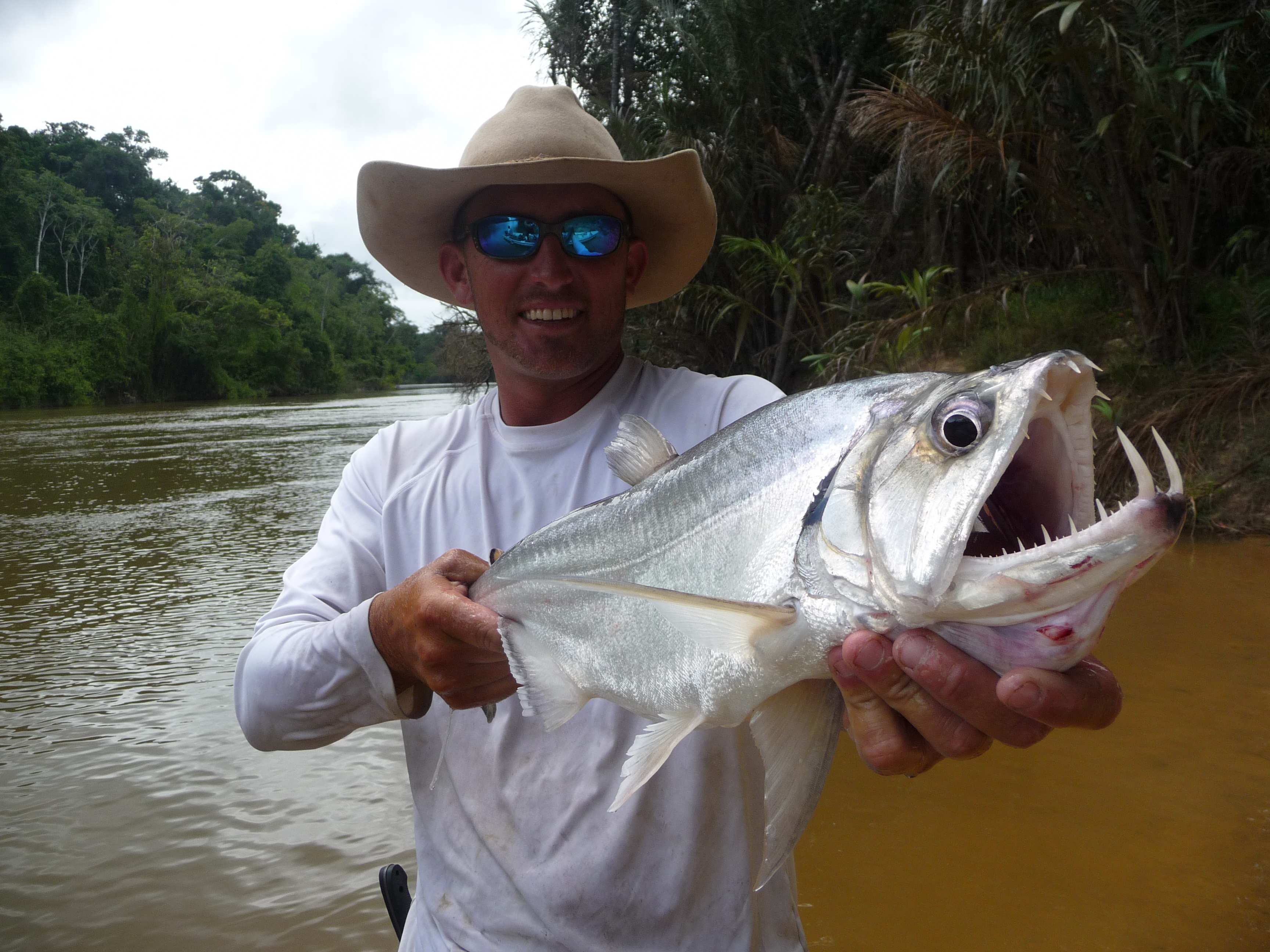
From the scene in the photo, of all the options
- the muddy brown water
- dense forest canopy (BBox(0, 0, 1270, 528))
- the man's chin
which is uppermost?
dense forest canopy (BBox(0, 0, 1270, 528))

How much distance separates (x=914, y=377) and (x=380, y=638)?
1096 mm

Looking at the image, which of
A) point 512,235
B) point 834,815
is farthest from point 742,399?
point 834,815

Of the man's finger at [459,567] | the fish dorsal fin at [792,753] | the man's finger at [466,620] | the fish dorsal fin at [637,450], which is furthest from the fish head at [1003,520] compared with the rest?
the man's finger at [459,567]

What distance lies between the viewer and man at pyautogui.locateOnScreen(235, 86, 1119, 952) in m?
1.69

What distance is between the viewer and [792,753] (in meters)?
1.32

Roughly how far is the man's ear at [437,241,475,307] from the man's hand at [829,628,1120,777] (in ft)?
5.07

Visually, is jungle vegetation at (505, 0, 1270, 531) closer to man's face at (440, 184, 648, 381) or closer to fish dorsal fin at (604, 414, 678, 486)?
man's face at (440, 184, 648, 381)

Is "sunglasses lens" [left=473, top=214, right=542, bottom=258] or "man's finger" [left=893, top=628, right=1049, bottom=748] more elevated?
"sunglasses lens" [left=473, top=214, right=542, bottom=258]

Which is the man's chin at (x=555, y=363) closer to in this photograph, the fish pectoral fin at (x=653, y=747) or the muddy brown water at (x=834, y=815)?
the fish pectoral fin at (x=653, y=747)

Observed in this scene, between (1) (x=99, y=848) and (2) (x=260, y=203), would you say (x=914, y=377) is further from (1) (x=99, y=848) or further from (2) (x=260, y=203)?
(2) (x=260, y=203)

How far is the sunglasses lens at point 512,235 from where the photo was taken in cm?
217

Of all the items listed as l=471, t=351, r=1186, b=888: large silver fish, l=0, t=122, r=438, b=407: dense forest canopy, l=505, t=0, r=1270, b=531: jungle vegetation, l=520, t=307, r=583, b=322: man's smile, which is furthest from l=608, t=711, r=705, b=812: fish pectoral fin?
l=0, t=122, r=438, b=407: dense forest canopy

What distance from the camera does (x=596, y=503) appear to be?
1621 millimetres

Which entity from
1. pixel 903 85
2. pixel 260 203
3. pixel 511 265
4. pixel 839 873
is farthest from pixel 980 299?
pixel 260 203
